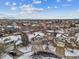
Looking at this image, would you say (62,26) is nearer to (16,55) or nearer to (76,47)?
(76,47)

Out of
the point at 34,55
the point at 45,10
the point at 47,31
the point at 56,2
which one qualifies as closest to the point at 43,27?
the point at 47,31

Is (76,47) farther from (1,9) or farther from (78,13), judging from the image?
(1,9)

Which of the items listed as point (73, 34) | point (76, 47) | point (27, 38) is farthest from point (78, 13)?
point (27, 38)

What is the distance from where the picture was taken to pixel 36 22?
4.71 meters

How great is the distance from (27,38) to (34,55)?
109cm

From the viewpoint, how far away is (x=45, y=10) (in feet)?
12.6

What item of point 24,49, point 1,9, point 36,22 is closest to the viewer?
point 24,49

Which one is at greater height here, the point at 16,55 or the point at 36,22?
the point at 36,22

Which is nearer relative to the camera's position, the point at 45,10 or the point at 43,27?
the point at 45,10

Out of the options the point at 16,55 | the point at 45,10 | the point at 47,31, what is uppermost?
the point at 45,10

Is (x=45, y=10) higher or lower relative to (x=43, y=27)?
higher

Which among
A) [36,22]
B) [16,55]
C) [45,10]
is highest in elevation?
[45,10]

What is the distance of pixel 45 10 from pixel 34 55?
136 centimetres

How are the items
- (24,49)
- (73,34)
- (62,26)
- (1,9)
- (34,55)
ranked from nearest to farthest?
(34,55) → (24,49) → (1,9) → (73,34) → (62,26)
